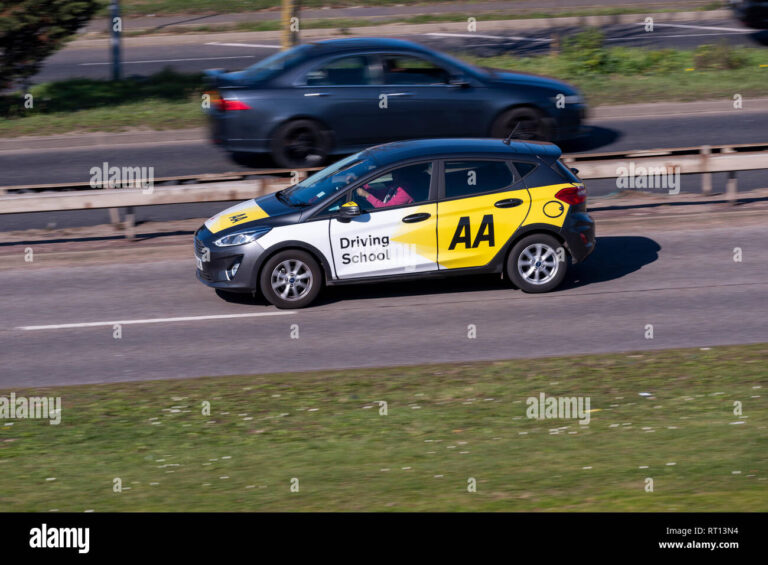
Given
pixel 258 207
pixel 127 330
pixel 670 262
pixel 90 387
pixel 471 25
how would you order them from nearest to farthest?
1. pixel 90 387
2. pixel 127 330
3. pixel 258 207
4. pixel 670 262
5. pixel 471 25

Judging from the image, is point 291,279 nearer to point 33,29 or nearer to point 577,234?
point 577,234

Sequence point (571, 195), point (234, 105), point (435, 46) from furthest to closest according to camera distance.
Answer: point (435, 46)
point (234, 105)
point (571, 195)

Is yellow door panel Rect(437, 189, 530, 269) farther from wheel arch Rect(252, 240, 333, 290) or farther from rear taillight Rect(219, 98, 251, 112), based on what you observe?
rear taillight Rect(219, 98, 251, 112)

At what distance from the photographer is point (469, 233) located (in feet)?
37.3

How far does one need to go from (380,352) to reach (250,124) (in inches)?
275

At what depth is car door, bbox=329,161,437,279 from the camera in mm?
11289

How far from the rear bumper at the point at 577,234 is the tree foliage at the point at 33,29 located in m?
14.1

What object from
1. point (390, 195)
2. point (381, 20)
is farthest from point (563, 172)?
point (381, 20)

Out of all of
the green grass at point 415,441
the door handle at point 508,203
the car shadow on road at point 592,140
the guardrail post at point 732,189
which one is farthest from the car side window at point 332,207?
the car shadow on road at point 592,140

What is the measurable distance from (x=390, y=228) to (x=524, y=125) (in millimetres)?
5902

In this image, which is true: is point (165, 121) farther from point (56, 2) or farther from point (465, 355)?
point (465, 355)

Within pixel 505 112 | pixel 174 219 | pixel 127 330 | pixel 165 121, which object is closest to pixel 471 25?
pixel 165 121

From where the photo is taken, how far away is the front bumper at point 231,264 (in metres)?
11.2

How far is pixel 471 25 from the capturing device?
3067 cm
